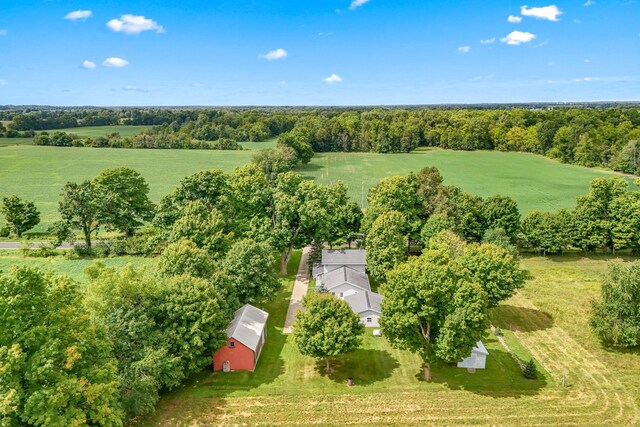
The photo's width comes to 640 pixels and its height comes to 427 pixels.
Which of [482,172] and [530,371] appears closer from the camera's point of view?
[530,371]

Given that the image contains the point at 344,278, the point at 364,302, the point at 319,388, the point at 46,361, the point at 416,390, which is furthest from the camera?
the point at 344,278

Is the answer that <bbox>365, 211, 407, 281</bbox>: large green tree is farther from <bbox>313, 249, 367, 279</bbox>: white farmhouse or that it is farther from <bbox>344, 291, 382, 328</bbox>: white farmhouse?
<bbox>344, 291, 382, 328</bbox>: white farmhouse

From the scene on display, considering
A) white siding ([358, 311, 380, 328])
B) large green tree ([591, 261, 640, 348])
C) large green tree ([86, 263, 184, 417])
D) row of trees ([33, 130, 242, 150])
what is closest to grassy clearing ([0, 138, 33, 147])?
row of trees ([33, 130, 242, 150])

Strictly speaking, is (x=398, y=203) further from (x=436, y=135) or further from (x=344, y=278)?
(x=436, y=135)

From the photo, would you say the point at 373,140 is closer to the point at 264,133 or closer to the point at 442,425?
the point at 264,133

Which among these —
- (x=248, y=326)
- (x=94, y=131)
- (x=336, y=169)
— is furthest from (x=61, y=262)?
(x=94, y=131)

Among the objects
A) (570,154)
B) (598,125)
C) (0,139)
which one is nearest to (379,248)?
(570,154)
